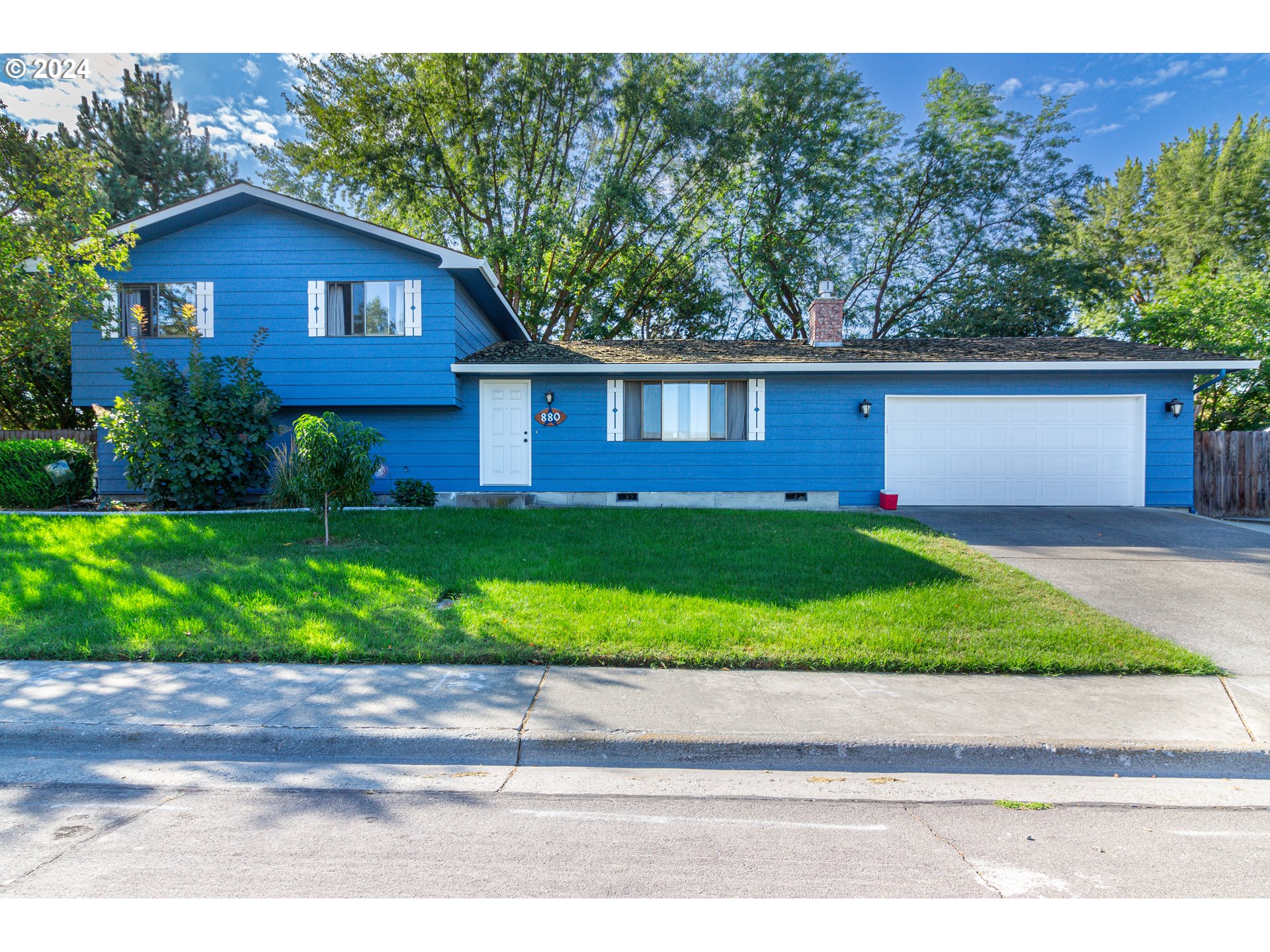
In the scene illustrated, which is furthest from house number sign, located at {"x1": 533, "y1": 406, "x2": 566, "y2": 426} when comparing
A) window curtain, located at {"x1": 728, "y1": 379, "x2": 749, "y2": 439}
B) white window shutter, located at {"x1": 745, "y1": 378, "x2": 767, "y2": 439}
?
white window shutter, located at {"x1": 745, "y1": 378, "x2": 767, "y2": 439}

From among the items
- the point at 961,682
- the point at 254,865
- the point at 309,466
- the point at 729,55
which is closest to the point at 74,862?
the point at 254,865

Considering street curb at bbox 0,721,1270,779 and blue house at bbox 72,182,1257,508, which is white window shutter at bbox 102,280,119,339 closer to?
blue house at bbox 72,182,1257,508

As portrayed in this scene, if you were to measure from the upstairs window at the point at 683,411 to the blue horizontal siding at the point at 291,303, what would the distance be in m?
3.55

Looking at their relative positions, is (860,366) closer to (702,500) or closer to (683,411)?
(683,411)

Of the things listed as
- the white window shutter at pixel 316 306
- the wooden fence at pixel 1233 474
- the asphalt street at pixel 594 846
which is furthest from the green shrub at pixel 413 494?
the wooden fence at pixel 1233 474

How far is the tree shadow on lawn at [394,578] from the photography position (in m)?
4.69

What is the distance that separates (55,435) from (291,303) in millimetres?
7861

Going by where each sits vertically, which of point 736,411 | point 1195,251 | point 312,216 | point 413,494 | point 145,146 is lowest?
point 413,494

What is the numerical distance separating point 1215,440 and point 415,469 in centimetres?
1653

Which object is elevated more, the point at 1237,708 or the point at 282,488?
the point at 282,488

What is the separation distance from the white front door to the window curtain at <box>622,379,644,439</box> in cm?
188

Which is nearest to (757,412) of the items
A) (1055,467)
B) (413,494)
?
(1055,467)

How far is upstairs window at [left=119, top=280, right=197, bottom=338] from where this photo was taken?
1097 centimetres

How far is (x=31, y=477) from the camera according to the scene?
34.5 feet
